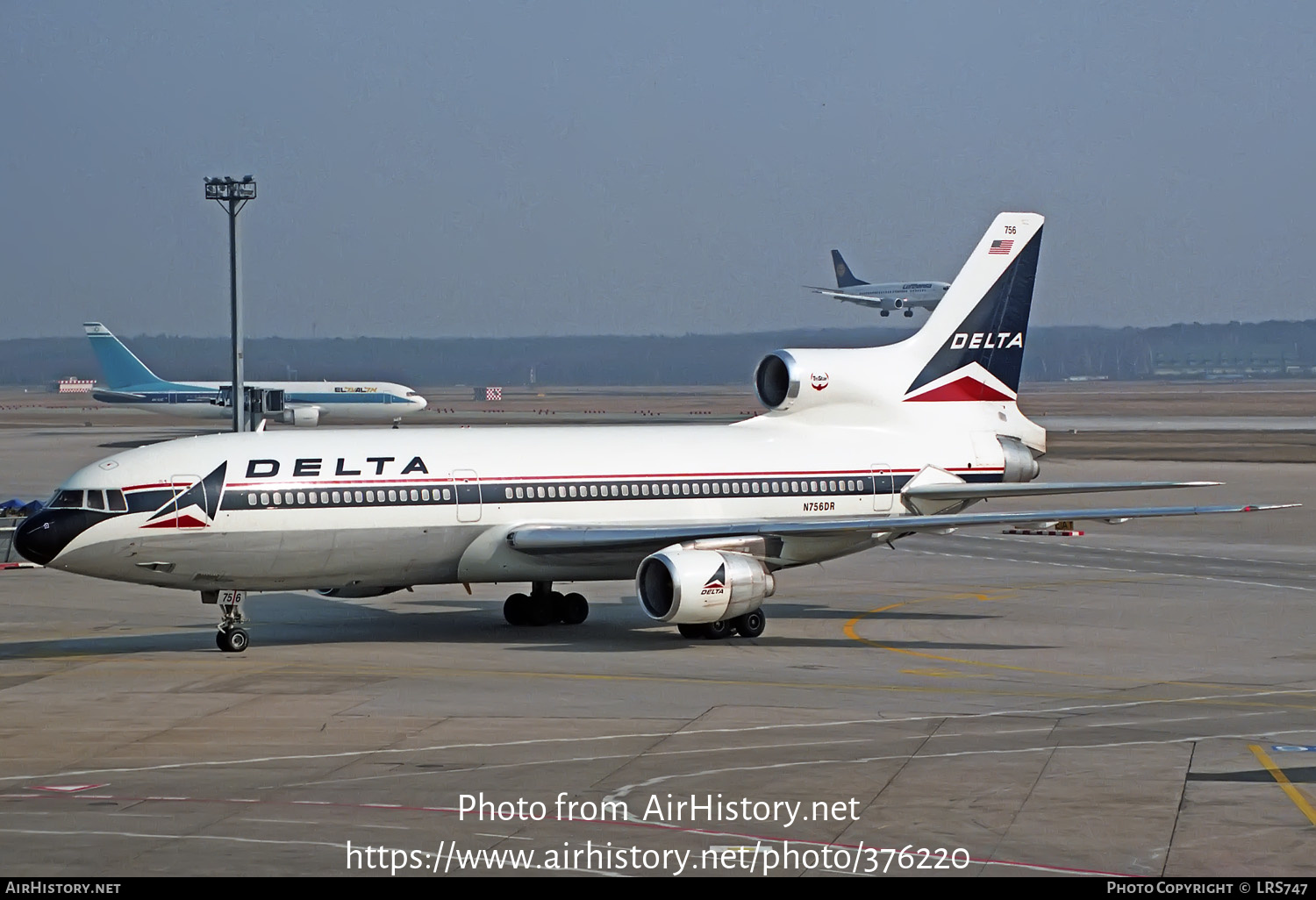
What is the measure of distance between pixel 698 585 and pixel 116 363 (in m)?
116

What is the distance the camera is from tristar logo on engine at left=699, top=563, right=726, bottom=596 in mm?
31812

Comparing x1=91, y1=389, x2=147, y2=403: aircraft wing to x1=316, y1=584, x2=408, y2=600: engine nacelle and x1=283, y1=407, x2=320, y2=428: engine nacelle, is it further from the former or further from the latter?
x1=316, y1=584, x2=408, y2=600: engine nacelle

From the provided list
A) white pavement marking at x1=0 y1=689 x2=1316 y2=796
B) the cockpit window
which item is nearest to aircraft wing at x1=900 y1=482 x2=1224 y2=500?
white pavement marking at x1=0 y1=689 x2=1316 y2=796

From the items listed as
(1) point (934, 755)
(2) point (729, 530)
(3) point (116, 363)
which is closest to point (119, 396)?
(3) point (116, 363)

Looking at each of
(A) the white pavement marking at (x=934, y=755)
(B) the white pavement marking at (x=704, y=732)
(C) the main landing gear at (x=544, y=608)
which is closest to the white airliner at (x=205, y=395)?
(C) the main landing gear at (x=544, y=608)

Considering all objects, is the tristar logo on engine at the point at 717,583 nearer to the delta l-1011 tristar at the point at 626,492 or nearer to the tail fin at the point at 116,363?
the delta l-1011 tristar at the point at 626,492

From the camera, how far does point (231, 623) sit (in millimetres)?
31703

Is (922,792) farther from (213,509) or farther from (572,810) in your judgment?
(213,509)

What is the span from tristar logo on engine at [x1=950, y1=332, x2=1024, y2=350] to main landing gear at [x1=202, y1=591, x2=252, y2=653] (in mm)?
18245

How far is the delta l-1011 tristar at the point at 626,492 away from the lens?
30.9 m

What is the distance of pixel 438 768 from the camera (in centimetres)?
2100

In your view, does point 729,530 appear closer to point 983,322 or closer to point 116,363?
point 983,322

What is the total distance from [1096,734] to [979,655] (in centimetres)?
820
